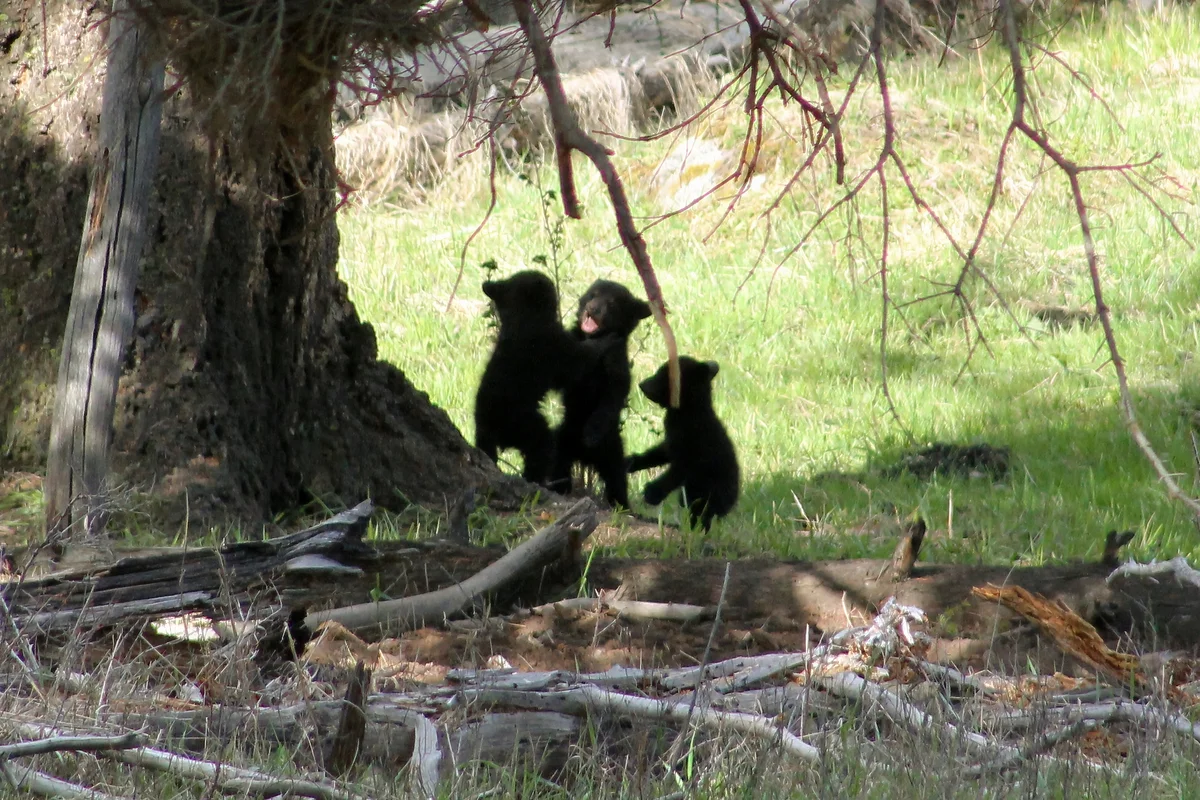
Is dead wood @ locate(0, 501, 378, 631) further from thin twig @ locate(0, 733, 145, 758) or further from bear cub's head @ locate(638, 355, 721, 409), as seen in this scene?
bear cub's head @ locate(638, 355, 721, 409)

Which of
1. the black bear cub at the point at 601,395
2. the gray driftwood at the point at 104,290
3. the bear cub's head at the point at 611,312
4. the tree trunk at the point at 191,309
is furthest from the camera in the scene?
the bear cub's head at the point at 611,312

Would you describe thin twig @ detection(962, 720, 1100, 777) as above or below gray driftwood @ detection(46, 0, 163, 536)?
below

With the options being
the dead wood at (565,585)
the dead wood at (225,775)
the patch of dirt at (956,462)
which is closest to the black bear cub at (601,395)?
the patch of dirt at (956,462)

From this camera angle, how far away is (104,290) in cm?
453

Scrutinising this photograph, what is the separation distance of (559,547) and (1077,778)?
209 cm

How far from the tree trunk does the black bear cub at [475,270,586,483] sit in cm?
101

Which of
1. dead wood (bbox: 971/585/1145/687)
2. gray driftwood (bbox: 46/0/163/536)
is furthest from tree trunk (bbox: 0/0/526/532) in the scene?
dead wood (bbox: 971/585/1145/687)

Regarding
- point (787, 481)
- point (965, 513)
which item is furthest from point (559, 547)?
point (787, 481)

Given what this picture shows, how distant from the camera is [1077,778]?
2787mm

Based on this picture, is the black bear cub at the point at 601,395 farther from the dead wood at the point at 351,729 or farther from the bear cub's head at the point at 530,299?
the dead wood at the point at 351,729

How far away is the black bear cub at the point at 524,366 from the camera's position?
6.91 m

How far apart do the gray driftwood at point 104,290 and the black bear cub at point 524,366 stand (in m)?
2.62

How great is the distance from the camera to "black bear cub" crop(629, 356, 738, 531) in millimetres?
6566

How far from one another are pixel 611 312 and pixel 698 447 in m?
1.06
